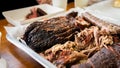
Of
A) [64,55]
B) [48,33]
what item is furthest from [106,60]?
[48,33]

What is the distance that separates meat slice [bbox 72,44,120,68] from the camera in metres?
0.56

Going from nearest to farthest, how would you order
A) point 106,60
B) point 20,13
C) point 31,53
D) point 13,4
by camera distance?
point 106,60
point 31,53
point 20,13
point 13,4

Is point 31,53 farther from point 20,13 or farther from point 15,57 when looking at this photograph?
point 20,13

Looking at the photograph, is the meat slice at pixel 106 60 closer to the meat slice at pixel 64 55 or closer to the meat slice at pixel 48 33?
the meat slice at pixel 64 55

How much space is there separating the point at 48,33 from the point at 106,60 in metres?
0.24

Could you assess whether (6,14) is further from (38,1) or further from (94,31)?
(94,31)

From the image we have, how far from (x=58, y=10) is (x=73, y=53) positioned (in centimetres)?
44

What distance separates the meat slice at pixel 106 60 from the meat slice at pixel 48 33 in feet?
0.51

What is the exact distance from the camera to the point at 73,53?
0.65 metres

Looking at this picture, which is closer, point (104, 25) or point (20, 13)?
point (104, 25)

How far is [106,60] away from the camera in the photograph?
0.57 m

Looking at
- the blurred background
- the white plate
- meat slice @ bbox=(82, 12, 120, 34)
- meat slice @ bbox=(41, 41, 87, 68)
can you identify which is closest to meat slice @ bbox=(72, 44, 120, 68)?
meat slice @ bbox=(41, 41, 87, 68)

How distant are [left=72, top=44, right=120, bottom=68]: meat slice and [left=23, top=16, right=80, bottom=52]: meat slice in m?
0.16

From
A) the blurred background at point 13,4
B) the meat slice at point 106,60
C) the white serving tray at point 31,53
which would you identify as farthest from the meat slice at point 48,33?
the blurred background at point 13,4
